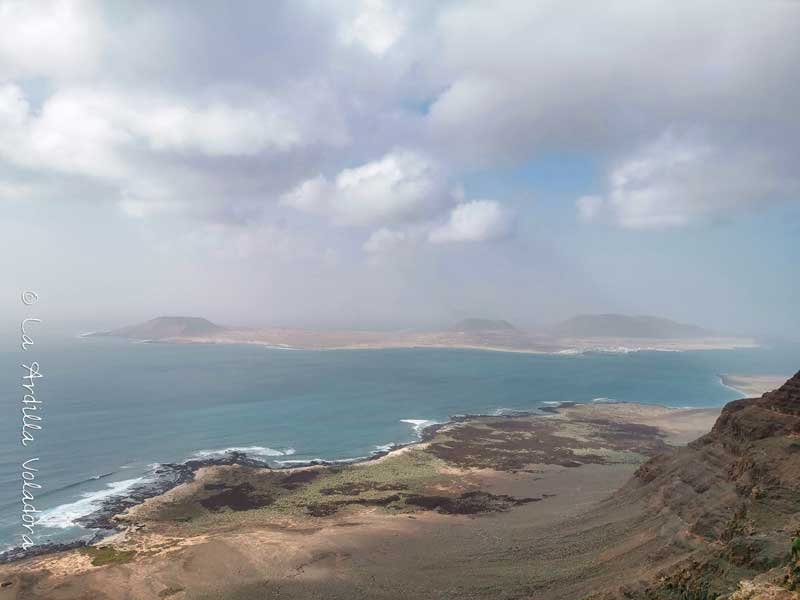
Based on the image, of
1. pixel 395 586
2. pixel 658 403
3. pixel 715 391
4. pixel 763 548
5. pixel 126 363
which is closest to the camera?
pixel 763 548

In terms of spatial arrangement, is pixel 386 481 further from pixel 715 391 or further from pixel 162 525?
pixel 715 391

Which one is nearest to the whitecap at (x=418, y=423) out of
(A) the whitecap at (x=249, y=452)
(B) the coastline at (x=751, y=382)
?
(A) the whitecap at (x=249, y=452)

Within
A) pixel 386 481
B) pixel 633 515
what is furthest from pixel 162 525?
pixel 633 515

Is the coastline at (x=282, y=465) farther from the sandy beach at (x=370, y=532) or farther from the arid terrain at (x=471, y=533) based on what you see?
the arid terrain at (x=471, y=533)

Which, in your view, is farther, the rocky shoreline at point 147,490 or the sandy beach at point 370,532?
the rocky shoreline at point 147,490

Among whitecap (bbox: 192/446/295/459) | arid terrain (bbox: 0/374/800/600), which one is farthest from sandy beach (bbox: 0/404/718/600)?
whitecap (bbox: 192/446/295/459)

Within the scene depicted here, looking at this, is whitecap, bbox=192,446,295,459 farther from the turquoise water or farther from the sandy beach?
the sandy beach

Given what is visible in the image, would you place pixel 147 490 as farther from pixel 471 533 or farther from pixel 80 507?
pixel 471 533
